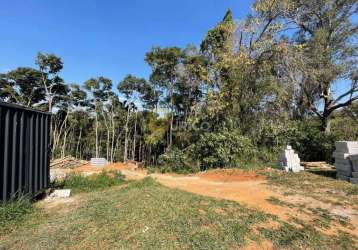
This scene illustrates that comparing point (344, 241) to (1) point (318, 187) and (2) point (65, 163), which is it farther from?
(2) point (65, 163)

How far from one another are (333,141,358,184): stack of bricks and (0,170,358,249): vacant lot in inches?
70.7

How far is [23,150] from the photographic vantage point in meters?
3.84

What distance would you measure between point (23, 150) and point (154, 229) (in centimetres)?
258

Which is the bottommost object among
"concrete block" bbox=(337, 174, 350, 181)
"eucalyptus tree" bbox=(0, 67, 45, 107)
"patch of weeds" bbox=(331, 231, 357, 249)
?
"patch of weeds" bbox=(331, 231, 357, 249)

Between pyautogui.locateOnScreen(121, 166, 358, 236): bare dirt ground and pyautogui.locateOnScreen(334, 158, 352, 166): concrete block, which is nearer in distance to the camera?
pyautogui.locateOnScreen(121, 166, 358, 236): bare dirt ground

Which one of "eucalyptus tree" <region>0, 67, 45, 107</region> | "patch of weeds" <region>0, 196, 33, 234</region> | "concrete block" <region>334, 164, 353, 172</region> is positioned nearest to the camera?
"patch of weeds" <region>0, 196, 33, 234</region>

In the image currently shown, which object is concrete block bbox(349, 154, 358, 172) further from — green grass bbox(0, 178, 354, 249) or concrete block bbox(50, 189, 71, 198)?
concrete block bbox(50, 189, 71, 198)

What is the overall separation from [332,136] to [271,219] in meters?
9.38

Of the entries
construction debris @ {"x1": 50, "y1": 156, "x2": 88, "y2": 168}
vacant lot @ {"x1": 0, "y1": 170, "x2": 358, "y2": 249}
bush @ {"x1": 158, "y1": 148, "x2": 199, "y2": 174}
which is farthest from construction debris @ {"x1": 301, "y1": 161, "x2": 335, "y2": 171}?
construction debris @ {"x1": 50, "y1": 156, "x2": 88, "y2": 168}

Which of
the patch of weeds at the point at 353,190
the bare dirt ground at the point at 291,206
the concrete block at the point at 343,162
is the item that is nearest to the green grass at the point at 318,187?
the patch of weeds at the point at 353,190

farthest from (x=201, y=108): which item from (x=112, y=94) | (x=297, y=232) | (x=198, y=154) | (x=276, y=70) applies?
(x=112, y=94)

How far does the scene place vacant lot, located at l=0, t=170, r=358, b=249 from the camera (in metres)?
2.64

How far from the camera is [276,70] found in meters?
11.0

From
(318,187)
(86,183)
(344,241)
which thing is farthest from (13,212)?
(318,187)
